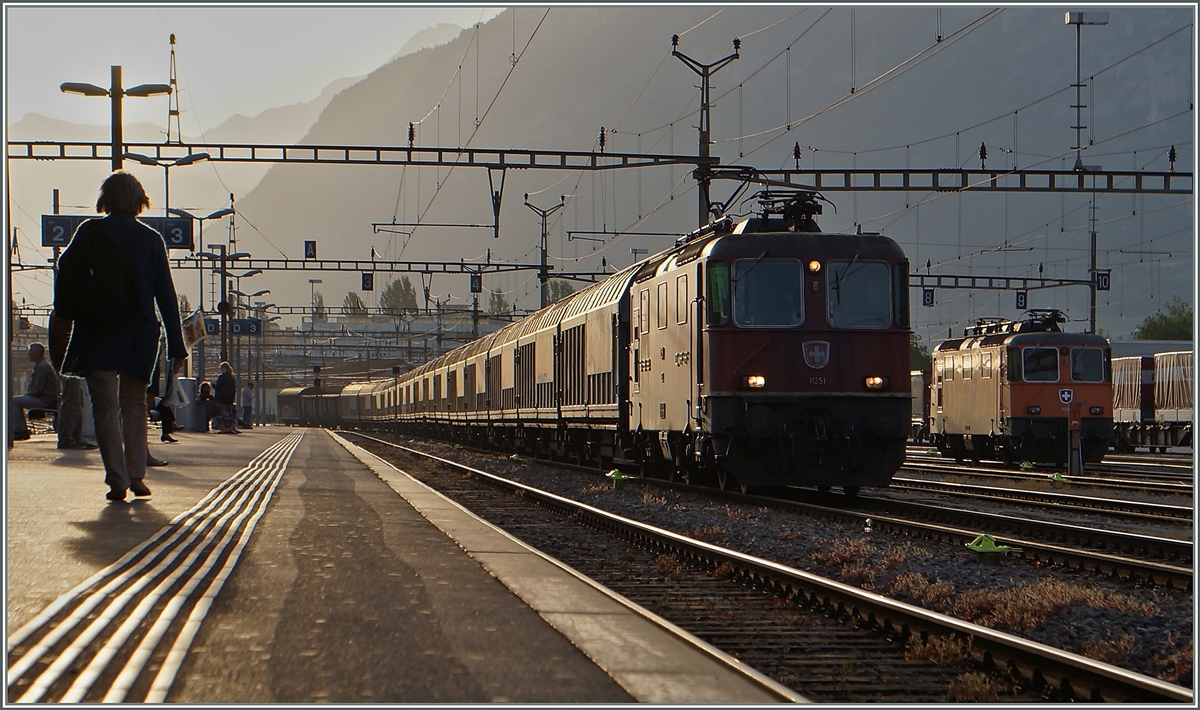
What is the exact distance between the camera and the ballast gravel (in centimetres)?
670

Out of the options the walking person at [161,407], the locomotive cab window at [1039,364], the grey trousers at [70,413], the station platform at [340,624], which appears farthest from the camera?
the locomotive cab window at [1039,364]

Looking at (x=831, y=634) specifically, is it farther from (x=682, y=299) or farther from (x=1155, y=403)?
(x=1155, y=403)

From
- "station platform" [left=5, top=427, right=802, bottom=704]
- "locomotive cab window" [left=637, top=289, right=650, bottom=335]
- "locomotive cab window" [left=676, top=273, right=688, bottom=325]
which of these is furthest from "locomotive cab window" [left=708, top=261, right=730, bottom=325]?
"station platform" [left=5, top=427, right=802, bottom=704]

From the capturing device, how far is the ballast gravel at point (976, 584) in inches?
264

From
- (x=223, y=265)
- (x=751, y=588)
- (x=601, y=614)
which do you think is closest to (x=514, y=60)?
(x=751, y=588)

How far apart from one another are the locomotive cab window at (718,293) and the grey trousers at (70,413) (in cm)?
845

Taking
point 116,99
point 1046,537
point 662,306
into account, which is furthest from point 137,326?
point 116,99

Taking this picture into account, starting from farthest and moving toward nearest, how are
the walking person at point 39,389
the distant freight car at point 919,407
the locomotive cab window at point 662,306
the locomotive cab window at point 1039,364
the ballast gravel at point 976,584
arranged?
1. the distant freight car at point 919,407
2. the locomotive cab window at point 1039,364
3. the locomotive cab window at point 662,306
4. the walking person at point 39,389
5. the ballast gravel at point 976,584

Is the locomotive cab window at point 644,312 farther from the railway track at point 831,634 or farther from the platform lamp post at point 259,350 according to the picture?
the platform lamp post at point 259,350

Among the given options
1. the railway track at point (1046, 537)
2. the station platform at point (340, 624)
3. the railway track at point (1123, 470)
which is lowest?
the railway track at point (1123, 470)

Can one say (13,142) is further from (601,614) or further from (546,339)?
(601,614)

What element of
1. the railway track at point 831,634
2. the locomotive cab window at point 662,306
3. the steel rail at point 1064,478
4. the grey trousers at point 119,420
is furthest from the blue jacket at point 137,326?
the steel rail at point 1064,478

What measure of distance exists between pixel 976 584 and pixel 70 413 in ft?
41.9

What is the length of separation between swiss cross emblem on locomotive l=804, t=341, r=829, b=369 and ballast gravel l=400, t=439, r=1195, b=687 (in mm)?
1937
